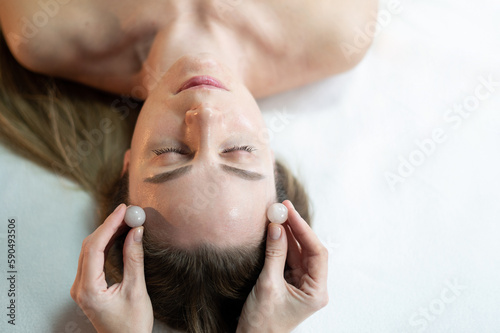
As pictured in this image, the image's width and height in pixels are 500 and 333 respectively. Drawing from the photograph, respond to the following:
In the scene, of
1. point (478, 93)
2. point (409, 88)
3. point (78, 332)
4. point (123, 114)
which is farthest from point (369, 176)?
point (78, 332)

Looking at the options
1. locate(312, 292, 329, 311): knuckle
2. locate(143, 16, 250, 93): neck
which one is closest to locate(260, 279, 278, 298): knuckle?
locate(312, 292, 329, 311): knuckle

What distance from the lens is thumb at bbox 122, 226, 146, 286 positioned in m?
1.04

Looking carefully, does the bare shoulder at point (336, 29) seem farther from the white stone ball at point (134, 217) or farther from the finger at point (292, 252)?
the white stone ball at point (134, 217)

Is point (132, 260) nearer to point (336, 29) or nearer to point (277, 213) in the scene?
A: point (277, 213)

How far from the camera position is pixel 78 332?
117 centimetres

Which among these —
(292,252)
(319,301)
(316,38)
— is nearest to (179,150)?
(292,252)

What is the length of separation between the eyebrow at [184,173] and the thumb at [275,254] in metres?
0.13

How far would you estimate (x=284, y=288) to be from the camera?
3.51ft

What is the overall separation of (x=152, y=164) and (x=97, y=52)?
55cm

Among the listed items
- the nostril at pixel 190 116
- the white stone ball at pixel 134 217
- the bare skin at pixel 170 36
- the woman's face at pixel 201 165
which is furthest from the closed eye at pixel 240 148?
the bare skin at pixel 170 36

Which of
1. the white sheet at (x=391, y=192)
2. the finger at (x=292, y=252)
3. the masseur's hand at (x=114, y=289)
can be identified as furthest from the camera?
the white sheet at (x=391, y=192)

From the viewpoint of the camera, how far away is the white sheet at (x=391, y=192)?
1.27 metres

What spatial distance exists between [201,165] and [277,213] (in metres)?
0.21

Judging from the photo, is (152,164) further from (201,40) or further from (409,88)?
(409,88)
